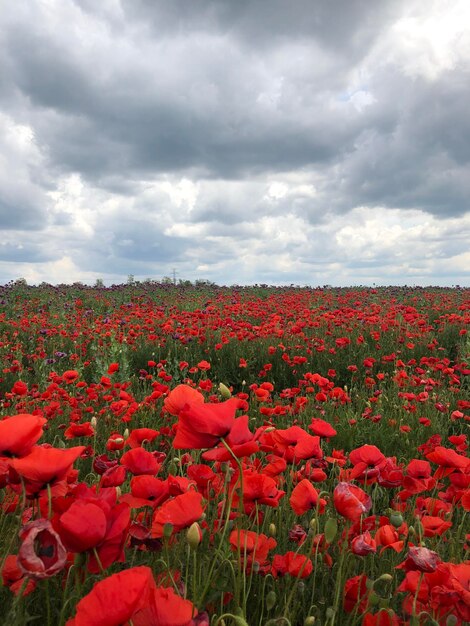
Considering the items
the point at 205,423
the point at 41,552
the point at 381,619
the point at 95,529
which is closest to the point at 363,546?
the point at 381,619

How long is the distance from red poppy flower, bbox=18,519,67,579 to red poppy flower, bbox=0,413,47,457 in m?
0.21

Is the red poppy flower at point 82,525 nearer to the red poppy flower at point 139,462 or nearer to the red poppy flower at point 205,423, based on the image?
the red poppy flower at point 205,423

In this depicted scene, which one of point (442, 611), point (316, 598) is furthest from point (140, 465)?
point (442, 611)

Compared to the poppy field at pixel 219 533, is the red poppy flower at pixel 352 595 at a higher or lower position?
lower

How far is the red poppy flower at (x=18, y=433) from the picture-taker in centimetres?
104

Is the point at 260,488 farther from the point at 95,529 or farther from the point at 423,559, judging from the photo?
the point at 95,529

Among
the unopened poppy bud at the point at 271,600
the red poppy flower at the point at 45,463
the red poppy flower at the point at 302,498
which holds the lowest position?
the unopened poppy bud at the point at 271,600

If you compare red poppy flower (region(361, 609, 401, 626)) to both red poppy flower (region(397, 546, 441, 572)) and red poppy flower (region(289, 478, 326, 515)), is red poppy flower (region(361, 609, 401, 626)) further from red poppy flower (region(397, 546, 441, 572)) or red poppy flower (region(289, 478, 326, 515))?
red poppy flower (region(289, 478, 326, 515))

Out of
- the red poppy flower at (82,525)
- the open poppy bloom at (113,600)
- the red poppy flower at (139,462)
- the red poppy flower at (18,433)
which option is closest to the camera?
the open poppy bloom at (113,600)

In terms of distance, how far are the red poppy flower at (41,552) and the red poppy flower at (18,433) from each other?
21 cm

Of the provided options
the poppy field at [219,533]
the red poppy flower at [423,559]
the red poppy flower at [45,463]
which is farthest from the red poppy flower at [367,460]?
the red poppy flower at [45,463]

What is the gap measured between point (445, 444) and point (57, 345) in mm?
5755

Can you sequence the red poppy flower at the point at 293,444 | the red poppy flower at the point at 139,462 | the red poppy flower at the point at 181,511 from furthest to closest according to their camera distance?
the red poppy flower at the point at 293,444 → the red poppy flower at the point at 139,462 → the red poppy flower at the point at 181,511

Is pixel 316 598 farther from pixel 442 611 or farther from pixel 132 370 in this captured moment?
pixel 132 370
